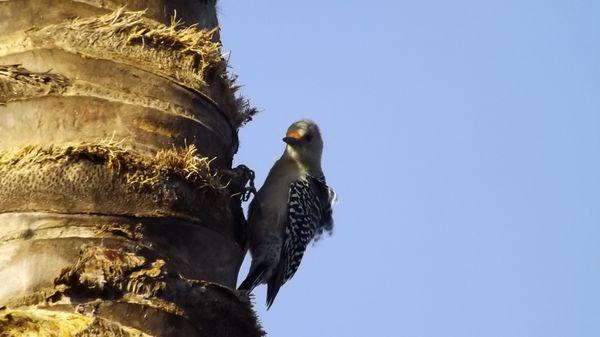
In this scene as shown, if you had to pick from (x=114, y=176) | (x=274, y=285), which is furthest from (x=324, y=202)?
(x=114, y=176)

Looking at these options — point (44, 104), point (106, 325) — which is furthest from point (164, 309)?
point (44, 104)

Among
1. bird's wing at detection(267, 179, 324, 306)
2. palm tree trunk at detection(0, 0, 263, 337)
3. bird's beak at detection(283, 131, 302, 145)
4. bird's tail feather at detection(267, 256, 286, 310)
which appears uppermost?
bird's beak at detection(283, 131, 302, 145)

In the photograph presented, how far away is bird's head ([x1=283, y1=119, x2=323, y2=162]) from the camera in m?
8.12

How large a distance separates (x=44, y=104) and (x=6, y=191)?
336mm

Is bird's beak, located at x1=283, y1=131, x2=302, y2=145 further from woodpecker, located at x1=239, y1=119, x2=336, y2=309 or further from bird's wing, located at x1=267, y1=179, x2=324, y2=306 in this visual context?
bird's wing, located at x1=267, y1=179, x2=324, y2=306

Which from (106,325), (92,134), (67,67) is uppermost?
(67,67)

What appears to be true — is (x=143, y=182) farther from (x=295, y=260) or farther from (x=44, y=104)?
(x=295, y=260)

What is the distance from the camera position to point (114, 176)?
10.2 feet

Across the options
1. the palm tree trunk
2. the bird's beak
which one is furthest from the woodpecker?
the palm tree trunk

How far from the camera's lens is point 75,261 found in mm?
2896

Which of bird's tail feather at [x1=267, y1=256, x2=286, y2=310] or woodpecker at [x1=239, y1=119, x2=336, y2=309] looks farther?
bird's tail feather at [x1=267, y1=256, x2=286, y2=310]

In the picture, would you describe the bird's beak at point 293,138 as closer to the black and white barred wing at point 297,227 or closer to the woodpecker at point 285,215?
the woodpecker at point 285,215

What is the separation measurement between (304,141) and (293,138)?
12 centimetres

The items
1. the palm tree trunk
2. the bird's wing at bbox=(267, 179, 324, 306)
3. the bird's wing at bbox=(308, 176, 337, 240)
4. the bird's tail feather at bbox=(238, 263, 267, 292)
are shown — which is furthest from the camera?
the bird's wing at bbox=(308, 176, 337, 240)
